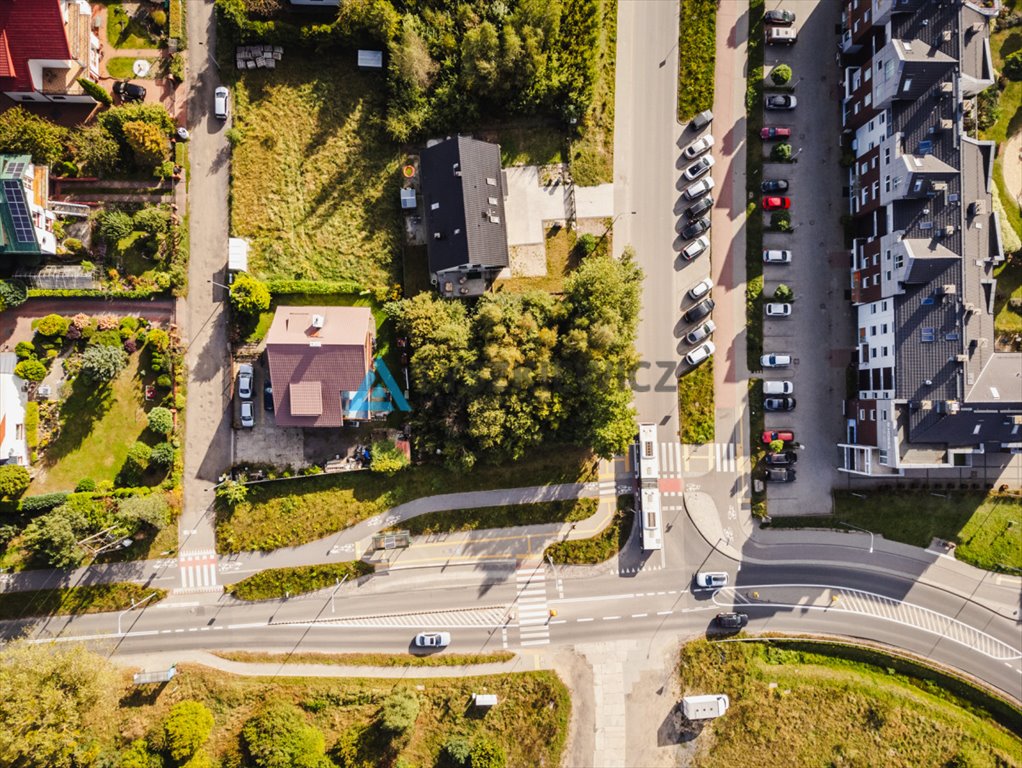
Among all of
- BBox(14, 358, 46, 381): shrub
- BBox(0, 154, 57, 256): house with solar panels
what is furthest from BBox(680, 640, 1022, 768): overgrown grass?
BBox(0, 154, 57, 256): house with solar panels

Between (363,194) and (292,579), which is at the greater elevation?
(363,194)

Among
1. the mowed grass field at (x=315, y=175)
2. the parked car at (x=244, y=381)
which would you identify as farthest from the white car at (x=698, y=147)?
the parked car at (x=244, y=381)

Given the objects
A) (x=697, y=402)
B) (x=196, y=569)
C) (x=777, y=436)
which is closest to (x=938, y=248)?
(x=777, y=436)

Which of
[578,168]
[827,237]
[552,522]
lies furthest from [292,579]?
[827,237]

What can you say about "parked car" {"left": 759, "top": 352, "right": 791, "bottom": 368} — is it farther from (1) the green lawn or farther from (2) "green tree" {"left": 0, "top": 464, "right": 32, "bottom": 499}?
(2) "green tree" {"left": 0, "top": 464, "right": 32, "bottom": 499}

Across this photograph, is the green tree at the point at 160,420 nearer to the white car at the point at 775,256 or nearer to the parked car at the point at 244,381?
the parked car at the point at 244,381

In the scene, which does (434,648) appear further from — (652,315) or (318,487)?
(652,315)
